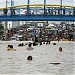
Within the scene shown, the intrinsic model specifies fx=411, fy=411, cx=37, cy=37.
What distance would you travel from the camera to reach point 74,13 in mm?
71125

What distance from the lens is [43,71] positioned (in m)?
33.3

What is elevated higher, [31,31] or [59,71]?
[59,71]

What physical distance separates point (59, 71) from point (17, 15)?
39.7 metres

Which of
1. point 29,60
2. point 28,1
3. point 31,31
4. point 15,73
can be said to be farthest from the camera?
point 31,31

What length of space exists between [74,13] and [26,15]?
8389 mm

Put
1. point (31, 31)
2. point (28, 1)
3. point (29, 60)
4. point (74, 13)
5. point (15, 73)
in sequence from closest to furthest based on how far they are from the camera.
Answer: point (15, 73), point (29, 60), point (74, 13), point (28, 1), point (31, 31)

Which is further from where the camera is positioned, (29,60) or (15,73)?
(29,60)

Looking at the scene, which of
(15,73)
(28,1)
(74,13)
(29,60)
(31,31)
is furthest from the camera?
(31,31)

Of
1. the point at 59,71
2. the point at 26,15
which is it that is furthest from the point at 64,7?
the point at 59,71

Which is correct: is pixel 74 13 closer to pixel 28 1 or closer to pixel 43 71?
pixel 28 1

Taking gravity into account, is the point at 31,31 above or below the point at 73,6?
below

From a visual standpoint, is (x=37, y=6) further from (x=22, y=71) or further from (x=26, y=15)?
(x=22, y=71)

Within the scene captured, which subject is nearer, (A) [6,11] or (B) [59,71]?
(B) [59,71]

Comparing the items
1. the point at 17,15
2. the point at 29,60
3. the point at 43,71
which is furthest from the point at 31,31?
the point at 43,71
